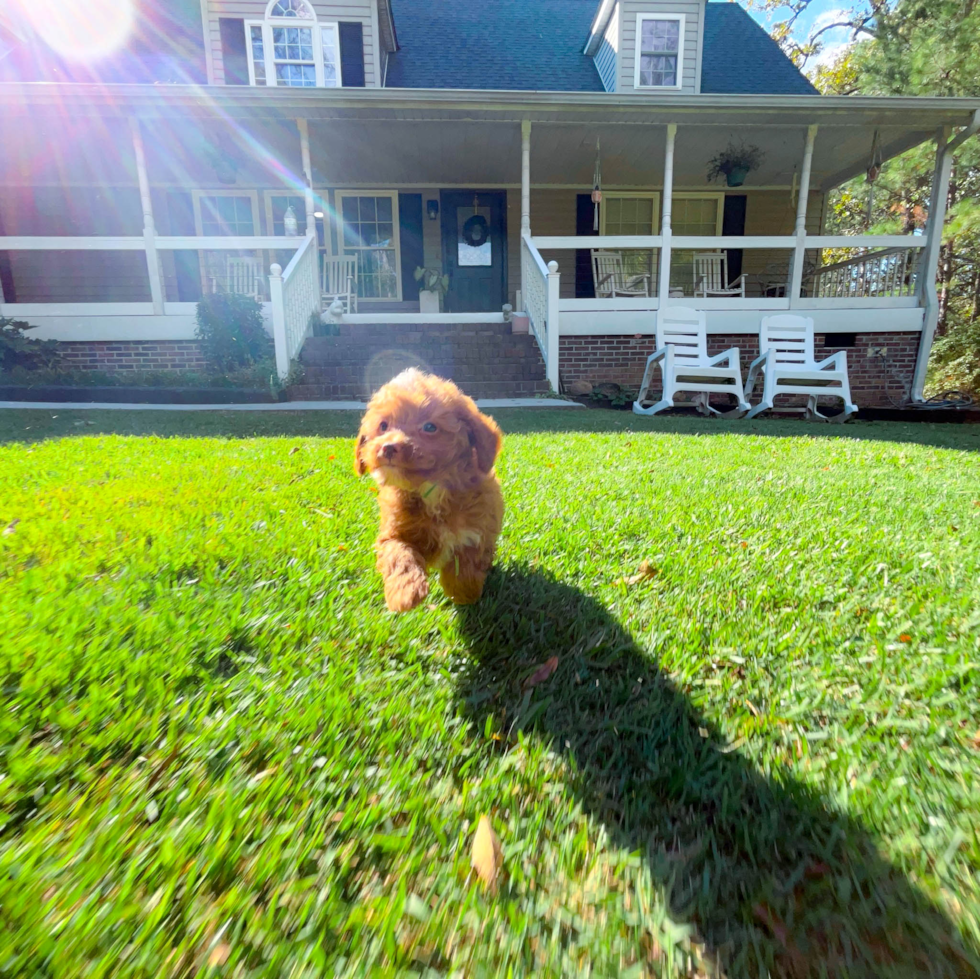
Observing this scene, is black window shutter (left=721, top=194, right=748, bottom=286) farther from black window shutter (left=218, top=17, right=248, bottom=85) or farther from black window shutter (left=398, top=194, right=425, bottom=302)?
black window shutter (left=218, top=17, right=248, bottom=85)

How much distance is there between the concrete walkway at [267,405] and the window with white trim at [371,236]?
534 cm

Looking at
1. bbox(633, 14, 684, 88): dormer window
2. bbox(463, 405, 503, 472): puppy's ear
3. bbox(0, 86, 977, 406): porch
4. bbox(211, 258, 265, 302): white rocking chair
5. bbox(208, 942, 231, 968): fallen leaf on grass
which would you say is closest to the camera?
bbox(208, 942, 231, 968): fallen leaf on grass

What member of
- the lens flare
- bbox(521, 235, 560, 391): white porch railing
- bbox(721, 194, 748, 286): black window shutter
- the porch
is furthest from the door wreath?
the lens flare

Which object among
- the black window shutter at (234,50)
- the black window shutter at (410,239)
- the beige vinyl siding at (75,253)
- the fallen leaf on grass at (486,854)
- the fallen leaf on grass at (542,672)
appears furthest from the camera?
the black window shutter at (410,239)

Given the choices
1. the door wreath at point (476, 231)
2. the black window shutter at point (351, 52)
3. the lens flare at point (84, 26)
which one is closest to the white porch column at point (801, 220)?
the door wreath at point (476, 231)

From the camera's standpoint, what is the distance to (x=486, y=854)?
97cm

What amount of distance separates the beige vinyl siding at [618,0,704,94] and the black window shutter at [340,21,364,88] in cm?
513

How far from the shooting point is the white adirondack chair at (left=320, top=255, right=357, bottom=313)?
11.8 meters

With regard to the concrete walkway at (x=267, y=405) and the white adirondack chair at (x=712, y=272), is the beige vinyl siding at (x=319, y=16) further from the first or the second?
the white adirondack chair at (x=712, y=272)

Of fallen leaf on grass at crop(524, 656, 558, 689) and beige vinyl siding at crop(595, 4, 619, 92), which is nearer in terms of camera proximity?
fallen leaf on grass at crop(524, 656, 558, 689)

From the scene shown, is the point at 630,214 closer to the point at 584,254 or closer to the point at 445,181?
the point at 584,254

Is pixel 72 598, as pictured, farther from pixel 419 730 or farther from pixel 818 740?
pixel 818 740

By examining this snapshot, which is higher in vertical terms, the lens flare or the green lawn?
the lens flare

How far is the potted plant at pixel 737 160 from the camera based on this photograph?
1048 cm
